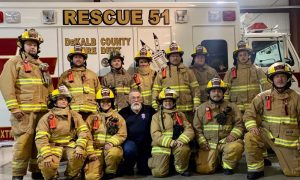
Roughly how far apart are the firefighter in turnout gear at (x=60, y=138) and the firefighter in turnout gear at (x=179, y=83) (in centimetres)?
147

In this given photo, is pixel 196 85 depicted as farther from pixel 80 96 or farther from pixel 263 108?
pixel 80 96

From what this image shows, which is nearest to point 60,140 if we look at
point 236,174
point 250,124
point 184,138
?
point 184,138

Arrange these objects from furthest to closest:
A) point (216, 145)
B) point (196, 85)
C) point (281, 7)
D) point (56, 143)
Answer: point (281, 7), point (196, 85), point (216, 145), point (56, 143)

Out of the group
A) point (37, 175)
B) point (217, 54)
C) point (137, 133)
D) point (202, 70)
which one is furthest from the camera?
point (217, 54)

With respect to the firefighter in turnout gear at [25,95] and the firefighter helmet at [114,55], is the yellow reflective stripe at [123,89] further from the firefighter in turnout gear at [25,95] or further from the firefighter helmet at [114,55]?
the firefighter in turnout gear at [25,95]

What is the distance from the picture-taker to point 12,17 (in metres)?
6.75

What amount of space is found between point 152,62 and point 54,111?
2370 mm

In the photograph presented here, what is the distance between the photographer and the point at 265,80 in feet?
20.8

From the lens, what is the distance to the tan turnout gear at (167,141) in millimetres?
5426

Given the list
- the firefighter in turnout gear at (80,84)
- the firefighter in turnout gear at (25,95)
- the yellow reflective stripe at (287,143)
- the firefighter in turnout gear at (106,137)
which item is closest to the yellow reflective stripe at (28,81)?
the firefighter in turnout gear at (25,95)

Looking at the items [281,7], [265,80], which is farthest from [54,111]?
[281,7]

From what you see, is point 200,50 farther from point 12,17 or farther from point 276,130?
point 12,17

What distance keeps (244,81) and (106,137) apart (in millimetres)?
2513

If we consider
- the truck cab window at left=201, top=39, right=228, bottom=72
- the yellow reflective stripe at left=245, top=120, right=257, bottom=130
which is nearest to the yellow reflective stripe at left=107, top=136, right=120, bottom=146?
the yellow reflective stripe at left=245, top=120, right=257, bottom=130
